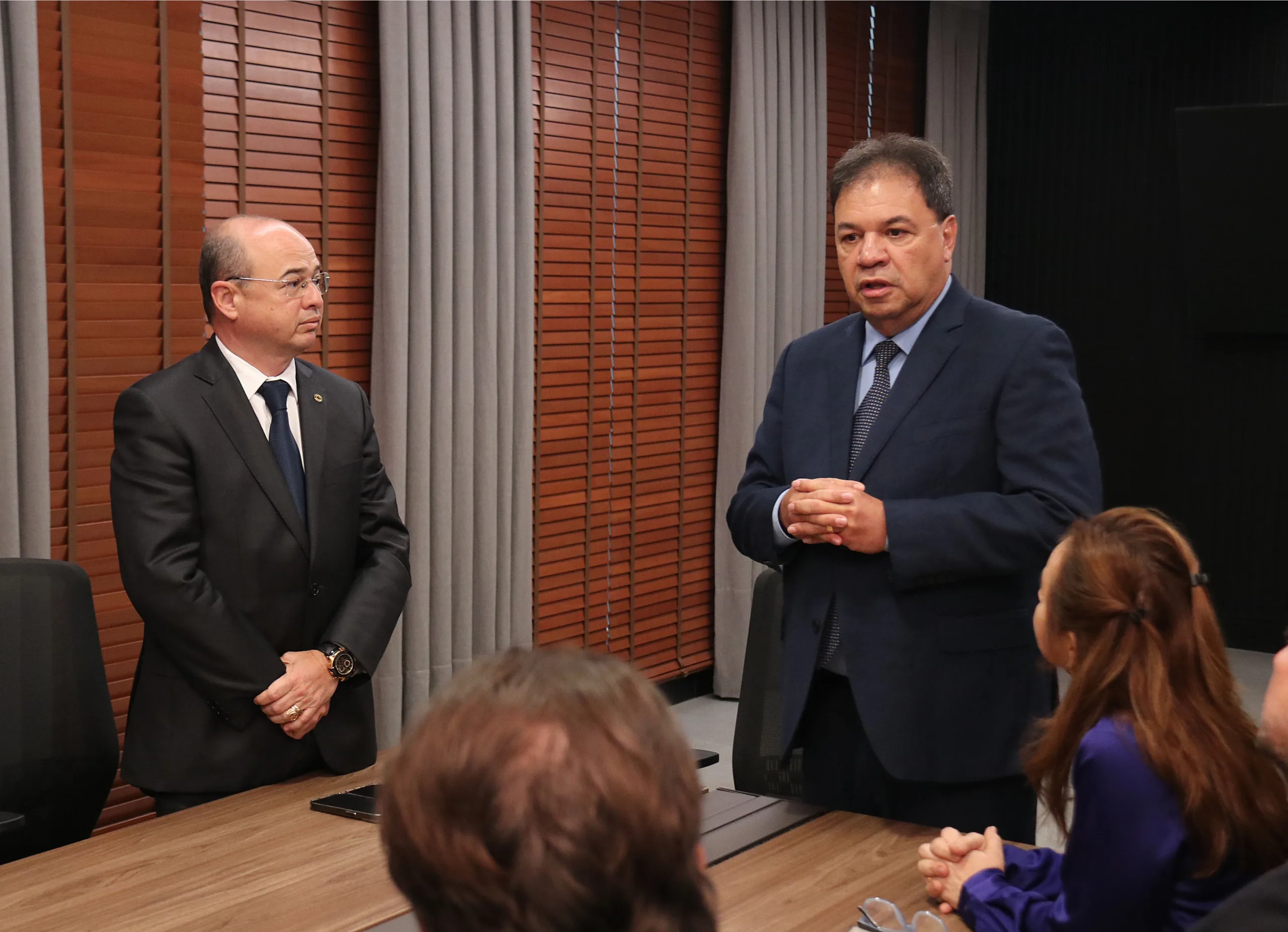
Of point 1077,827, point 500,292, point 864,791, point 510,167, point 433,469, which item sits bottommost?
point 864,791

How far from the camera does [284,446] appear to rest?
2.64 metres

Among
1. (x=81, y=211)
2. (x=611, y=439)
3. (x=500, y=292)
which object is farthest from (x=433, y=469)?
(x=81, y=211)

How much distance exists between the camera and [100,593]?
3768 mm

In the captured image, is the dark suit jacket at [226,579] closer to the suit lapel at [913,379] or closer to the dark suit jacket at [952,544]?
the dark suit jacket at [952,544]

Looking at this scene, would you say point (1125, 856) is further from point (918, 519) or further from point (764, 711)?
point (764, 711)

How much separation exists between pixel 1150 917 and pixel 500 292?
3.55 metres

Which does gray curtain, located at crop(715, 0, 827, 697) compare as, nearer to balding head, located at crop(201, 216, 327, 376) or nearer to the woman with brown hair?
balding head, located at crop(201, 216, 327, 376)

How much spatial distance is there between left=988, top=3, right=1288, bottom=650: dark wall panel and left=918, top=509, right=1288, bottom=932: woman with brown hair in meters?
5.36

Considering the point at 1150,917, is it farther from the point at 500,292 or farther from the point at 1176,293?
the point at 1176,293

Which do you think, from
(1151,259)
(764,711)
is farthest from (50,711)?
(1151,259)

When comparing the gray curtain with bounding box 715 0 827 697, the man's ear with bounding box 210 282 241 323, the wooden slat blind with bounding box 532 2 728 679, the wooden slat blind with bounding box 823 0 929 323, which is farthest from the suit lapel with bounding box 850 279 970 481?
the wooden slat blind with bounding box 823 0 929 323

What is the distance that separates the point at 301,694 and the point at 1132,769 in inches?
58.9

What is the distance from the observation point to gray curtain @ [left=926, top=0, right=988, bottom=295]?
6867 millimetres

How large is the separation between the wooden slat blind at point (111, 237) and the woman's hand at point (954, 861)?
2.70 metres
